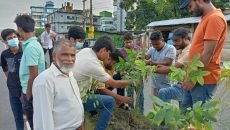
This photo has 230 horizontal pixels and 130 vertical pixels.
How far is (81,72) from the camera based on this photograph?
10.6ft

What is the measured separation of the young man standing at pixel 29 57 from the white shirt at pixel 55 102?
0.84 metres

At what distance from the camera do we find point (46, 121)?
7.06 feet

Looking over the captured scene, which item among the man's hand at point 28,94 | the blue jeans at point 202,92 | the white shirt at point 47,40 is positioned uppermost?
the white shirt at point 47,40

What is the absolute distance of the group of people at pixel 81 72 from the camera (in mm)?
2234

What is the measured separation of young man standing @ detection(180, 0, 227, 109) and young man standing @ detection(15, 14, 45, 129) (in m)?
1.60

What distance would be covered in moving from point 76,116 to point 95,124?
1.26 metres

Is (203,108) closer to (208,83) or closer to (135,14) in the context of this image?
(208,83)

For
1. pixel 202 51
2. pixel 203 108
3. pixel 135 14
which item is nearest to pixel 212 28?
pixel 202 51

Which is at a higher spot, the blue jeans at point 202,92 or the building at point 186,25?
the building at point 186,25

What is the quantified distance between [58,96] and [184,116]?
0.97 meters

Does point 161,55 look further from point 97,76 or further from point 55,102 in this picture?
point 55,102

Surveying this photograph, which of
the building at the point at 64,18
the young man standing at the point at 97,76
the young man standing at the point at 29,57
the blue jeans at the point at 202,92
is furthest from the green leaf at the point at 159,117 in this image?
the building at the point at 64,18

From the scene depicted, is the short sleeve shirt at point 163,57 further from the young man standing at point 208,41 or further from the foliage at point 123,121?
the young man standing at point 208,41

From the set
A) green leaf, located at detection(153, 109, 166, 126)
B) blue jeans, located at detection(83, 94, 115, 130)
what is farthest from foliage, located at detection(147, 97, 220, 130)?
blue jeans, located at detection(83, 94, 115, 130)
